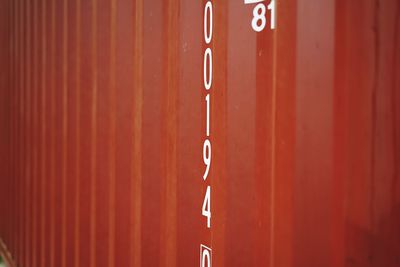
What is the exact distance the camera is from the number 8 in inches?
42.1

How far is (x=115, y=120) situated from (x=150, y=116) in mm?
327

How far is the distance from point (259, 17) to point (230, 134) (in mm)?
339

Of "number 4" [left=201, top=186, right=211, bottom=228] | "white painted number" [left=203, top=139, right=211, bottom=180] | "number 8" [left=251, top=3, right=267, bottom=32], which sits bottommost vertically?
"number 4" [left=201, top=186, right=211, bottom=228]

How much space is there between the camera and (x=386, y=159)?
82 centimetres

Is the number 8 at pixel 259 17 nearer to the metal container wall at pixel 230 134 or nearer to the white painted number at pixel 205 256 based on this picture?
the metal container wall at pixel 230 134

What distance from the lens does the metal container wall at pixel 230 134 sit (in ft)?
2.77

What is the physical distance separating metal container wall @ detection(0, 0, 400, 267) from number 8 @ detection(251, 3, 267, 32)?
2 cm

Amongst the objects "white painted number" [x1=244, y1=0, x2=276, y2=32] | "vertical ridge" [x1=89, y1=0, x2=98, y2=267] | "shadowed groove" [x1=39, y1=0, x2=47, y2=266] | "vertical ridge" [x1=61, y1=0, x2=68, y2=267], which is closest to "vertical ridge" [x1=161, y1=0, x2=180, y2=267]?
"white painted number" [x1=244, y1=0, x2=276, y2=32]

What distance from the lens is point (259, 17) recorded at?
3.55 feet

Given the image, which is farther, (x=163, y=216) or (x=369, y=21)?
(x=163, y=216)

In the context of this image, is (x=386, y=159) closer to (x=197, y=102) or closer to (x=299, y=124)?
(x=299, y=124)

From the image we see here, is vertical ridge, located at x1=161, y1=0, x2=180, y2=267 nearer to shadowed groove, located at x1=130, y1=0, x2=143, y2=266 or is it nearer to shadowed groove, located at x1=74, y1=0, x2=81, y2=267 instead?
shadowed groove, located at x1=130, y1=0, x2=143, y2=266

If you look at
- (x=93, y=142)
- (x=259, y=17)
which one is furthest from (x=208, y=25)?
(x=93, y=142)

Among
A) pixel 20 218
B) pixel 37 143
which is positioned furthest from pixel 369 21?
pixel 20 218
